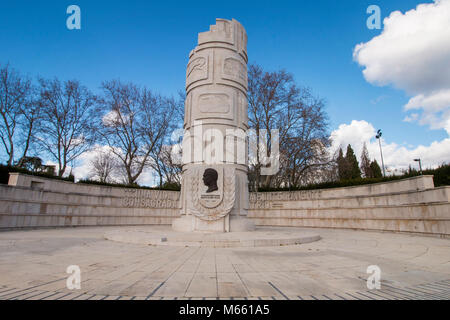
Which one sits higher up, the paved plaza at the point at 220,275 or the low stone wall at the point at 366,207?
the low stone wall at the point at 366,207

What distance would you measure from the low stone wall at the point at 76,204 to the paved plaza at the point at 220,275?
8.87 m

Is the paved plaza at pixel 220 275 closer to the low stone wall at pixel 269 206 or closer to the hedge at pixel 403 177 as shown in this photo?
the low stone wall at pixel 269 206

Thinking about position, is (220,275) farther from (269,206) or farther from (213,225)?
(269,206)

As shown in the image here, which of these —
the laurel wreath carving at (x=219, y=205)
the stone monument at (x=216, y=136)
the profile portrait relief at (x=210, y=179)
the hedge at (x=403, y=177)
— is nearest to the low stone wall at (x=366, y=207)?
the hedge at (x=403, y=177)

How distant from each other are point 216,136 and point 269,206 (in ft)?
33.1

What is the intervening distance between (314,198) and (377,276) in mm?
14479

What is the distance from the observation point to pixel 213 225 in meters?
11.5

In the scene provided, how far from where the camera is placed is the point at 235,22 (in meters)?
14.3

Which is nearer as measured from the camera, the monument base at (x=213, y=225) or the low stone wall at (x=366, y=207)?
the monument base at (x=213, y=225)

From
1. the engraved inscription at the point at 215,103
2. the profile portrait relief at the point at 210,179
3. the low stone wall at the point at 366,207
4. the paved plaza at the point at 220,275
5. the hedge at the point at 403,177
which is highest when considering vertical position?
the engraved inscription at the point at 215,103

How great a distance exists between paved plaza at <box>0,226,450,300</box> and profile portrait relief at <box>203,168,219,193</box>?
184 inches

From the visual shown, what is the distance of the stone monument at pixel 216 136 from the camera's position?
1154 centimetres

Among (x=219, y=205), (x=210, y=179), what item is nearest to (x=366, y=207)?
(x=219, y=205)
